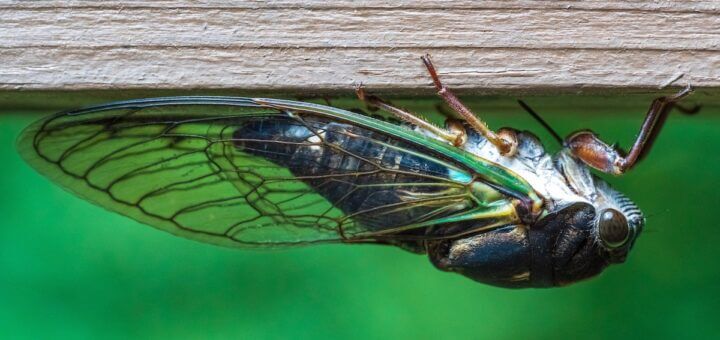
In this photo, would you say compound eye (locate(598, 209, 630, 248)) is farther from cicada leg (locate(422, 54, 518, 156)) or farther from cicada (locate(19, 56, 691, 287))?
cicada leg (locate(422, 54, 518, 156))

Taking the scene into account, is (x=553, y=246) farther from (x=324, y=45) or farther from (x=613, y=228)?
(x=324, y=45)

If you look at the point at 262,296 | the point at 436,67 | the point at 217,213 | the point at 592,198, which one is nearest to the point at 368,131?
the point at 436,67

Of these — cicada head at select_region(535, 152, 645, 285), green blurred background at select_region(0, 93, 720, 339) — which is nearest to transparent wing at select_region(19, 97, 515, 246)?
cicada head at select_region(535, 152, 645, 285)

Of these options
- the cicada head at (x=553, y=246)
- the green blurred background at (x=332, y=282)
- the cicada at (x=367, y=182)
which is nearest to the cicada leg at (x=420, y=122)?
the cicada at (x=367, y=182)

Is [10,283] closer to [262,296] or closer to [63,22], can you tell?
[262,296]

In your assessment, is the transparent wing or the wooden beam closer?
the wooden beam

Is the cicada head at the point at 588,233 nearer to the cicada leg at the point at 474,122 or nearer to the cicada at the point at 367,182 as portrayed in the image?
the cicada at the point at 367,182

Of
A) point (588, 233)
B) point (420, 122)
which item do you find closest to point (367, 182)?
point (420, 122)
